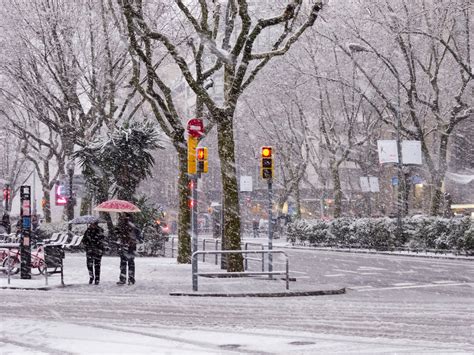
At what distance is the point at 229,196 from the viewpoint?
72.8ft

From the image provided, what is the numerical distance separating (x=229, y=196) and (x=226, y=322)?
9.84 m

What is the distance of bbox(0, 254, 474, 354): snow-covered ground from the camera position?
9.82 metres

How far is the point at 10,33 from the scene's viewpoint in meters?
35.4

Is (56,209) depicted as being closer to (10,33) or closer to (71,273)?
(10,33)

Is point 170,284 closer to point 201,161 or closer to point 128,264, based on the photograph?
point 128,264

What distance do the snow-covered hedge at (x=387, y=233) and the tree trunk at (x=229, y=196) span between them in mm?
14697

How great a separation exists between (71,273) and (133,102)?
30.7 meters

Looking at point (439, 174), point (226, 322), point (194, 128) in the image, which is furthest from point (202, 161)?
point (439, 174)

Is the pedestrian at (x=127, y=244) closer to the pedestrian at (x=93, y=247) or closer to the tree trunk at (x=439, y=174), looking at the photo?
the pedestrian at (x=93, y=247)

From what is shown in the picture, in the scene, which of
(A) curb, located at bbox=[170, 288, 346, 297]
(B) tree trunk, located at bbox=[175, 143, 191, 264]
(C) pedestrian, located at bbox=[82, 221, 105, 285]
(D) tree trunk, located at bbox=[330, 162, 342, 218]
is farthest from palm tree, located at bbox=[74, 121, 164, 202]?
(D) tree trunk, located at bbox=[330, 162, 342, 218]

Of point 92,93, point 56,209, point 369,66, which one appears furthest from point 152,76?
point 56,209

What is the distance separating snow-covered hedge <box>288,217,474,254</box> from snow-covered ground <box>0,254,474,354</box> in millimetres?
16047

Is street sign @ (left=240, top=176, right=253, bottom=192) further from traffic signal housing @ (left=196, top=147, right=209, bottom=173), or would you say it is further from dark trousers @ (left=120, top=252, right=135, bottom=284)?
dark trousers @ (left=120, top=252, right=135, bottom=284)

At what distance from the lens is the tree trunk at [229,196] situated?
2209 centimetres
